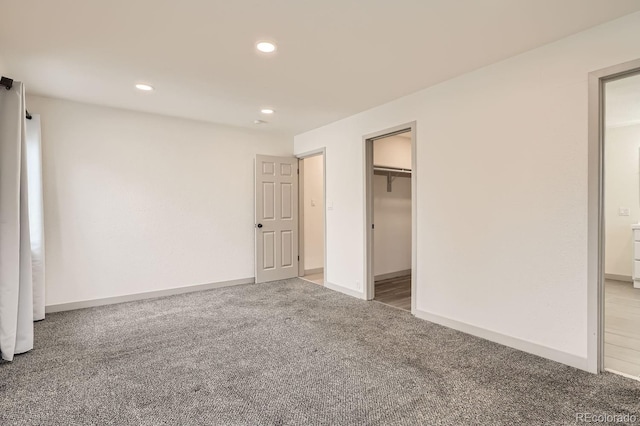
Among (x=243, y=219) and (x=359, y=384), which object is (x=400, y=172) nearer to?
(x=243, y=219)

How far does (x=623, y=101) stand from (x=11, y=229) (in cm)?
645

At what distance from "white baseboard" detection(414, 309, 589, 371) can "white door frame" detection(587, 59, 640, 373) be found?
0.33 ft

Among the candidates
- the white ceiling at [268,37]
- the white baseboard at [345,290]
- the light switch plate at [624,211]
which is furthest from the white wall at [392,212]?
the light switch plate at [624,211]

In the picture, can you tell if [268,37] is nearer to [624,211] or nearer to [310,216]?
[310,216]

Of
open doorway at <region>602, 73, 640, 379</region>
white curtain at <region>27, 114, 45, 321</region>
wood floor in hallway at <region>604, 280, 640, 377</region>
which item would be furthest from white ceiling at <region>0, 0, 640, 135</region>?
open doorway at <region>602, 73, 640, 379</region>

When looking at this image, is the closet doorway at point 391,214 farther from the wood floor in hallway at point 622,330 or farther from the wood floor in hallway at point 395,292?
the wood floor in hallway at point 622,330

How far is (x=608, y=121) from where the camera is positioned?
482 cm

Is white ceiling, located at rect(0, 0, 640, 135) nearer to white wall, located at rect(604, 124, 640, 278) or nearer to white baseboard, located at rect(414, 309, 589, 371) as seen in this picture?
white baseboard, located at rect(414, 309, 589, 371)

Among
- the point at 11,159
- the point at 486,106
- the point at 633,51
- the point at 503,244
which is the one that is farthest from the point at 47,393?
the point at 633,51

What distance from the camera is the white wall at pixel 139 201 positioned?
383cm

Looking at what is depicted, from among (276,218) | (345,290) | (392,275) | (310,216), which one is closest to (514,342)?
(345,290)

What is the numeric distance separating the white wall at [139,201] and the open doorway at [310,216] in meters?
0.91

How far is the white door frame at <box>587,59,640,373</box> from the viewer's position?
2271 mm

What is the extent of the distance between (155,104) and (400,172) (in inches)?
150
